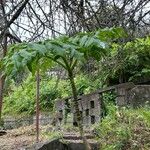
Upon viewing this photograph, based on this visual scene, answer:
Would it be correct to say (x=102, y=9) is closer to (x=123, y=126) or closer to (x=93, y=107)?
(x=123, y=126)

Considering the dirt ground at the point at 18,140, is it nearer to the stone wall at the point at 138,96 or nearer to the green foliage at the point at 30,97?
the stone wall at the point at 138,96

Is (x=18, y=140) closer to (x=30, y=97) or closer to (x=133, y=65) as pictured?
(x=133, y=65)

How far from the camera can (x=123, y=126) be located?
279 inches

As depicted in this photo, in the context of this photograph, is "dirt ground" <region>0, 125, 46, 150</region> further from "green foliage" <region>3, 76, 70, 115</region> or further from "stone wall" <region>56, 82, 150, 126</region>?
"green foliage" <region>3, 76, 70, 115</region>

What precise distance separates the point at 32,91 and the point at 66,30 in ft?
35.4

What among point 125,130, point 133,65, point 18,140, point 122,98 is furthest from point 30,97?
point 125,130

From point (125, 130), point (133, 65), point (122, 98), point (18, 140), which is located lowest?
point (18, 140)

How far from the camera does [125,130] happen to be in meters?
6.82

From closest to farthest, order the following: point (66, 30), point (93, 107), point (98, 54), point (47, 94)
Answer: point (98, 54) < point (66, 30) < point (93, 107) < point (47, 94)

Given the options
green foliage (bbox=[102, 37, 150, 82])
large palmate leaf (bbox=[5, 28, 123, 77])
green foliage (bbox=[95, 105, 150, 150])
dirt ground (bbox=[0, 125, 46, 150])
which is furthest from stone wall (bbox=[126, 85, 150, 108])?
large palmate leaf (bbox=[5, 28, 123, 77])

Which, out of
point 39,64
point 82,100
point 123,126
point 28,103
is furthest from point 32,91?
point 39,64

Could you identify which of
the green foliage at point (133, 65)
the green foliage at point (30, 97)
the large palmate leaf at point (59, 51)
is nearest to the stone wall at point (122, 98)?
the green foliage at point (133, 65)

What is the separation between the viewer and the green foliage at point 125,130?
260 inches

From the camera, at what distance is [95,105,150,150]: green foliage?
660 cm
